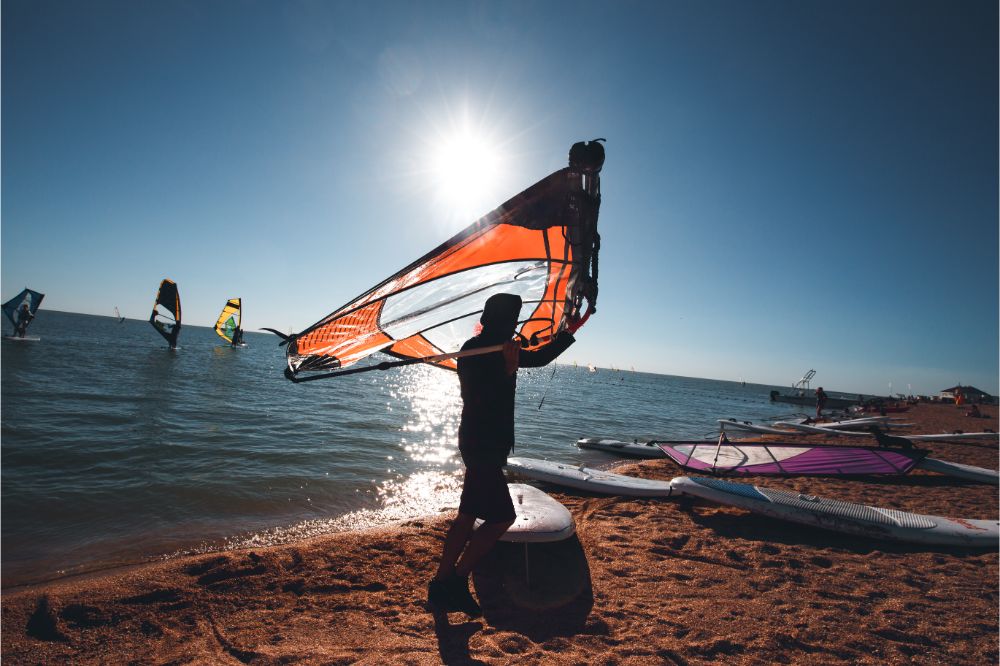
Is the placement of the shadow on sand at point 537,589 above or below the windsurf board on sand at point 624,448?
above

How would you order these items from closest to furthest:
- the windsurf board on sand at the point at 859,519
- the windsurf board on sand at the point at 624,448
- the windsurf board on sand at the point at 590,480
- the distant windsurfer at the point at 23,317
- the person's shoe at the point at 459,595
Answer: the person's shoe at the point at 459,595, the windsurf board on sand at the point at 859,519, the windsurf board on sand at the point at 590,480, the windsurf board on sand at the point at 624,448, the distant windsurfer at the point at 23,317

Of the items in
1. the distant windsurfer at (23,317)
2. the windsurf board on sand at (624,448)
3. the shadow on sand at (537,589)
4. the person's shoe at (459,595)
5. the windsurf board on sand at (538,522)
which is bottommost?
the windsurf board on sand at (624,448)

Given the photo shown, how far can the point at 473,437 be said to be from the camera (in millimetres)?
2715

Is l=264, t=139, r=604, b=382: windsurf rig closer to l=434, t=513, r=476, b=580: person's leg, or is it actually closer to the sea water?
l=434, t=513, r=476, b=580: person's leg

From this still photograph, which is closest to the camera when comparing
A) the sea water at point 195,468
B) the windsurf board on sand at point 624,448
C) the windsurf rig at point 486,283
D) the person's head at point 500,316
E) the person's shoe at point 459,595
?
the windsurf rig at point 486,283

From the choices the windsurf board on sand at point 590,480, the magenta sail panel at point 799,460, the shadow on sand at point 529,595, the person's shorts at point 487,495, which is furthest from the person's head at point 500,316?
the magenta sail panel at point 799,460

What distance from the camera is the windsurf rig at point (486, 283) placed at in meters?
2.40

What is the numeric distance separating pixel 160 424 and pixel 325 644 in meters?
11.3

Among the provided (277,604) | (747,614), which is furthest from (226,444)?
(747,614)

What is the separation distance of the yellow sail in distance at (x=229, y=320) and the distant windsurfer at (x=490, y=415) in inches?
1602

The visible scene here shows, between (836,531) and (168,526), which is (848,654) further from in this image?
(168,526)

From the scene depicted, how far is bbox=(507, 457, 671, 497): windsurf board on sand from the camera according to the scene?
6125mm

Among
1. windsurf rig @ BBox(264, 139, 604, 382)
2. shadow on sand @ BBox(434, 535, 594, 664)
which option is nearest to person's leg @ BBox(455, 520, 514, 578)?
shadow on sand @ BBox(434, 535, 594, 664)

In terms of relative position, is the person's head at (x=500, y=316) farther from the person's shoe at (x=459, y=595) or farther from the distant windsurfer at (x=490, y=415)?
the person's shoe at (x=459, y=595)
